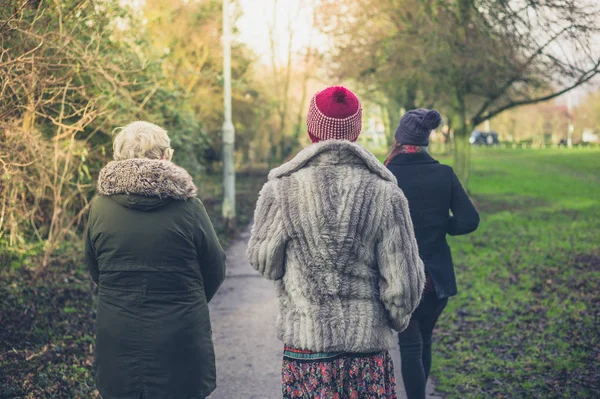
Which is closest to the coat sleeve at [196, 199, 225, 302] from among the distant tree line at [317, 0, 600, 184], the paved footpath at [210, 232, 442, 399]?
the paved footpath at [210, 232, 442, 399]

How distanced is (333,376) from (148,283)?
878 millimetres

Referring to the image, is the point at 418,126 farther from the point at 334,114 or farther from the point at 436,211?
the point at 334,114

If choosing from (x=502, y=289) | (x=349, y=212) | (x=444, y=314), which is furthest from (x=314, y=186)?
A: (x=502, y=289)

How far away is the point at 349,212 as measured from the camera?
2.80m

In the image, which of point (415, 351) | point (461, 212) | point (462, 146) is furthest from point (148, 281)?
point (462, 146)

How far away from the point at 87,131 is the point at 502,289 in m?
5.98

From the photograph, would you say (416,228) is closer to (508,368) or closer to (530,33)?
(508,368)

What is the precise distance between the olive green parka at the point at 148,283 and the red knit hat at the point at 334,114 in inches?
25.8

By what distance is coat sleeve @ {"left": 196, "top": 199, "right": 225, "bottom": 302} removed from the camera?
3130 mm

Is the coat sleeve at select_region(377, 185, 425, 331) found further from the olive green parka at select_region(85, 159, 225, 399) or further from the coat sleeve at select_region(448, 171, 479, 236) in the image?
the coat sleeve at select_region(448, 171, 479, 236)

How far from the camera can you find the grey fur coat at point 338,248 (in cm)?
279

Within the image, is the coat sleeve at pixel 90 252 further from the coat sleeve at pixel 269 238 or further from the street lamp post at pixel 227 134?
the street lamp post at pixel 227 134

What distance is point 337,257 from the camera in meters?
2.79

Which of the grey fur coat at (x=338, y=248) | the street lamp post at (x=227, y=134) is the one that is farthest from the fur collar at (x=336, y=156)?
the street lamp post at (x=227, y=134)
